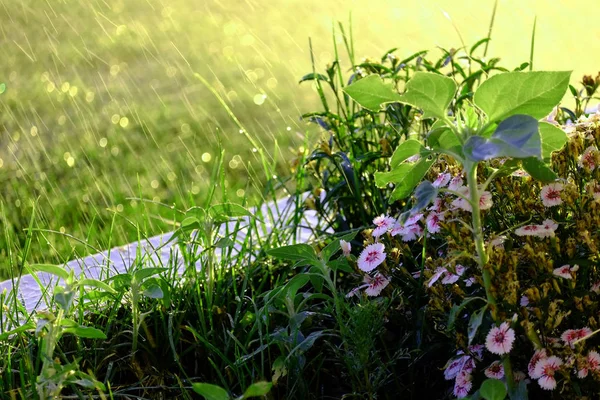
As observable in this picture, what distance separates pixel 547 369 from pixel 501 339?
102 mm

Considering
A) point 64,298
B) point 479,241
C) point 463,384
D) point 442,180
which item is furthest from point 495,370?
point 64,298


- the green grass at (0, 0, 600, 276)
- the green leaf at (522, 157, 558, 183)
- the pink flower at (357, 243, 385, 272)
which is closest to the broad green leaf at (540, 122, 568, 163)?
the green leaf at (522, 157, 558, 183)

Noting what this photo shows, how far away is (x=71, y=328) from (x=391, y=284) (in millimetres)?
668

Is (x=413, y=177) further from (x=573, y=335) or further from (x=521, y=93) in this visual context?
(x=573, y=335)

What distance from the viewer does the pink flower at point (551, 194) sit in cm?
157

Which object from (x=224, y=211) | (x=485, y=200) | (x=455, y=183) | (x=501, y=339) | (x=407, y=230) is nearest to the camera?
(x=501, y=339)

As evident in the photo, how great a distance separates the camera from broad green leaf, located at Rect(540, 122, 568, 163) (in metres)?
1.49

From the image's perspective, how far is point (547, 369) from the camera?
56.7 inches

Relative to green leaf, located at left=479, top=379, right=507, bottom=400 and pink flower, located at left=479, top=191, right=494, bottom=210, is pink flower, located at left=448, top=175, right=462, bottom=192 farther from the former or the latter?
green leaf, located at left=479, top=379, right=507, bottom=400

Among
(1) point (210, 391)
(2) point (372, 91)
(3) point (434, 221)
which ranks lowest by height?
(1) point (210, 391)

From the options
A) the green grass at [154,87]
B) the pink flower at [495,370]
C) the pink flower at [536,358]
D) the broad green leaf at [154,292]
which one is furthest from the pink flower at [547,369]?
the green grass at [154,87]

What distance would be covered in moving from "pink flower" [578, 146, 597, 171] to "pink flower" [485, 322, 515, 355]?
41cm

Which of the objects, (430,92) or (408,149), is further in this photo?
(408,149)

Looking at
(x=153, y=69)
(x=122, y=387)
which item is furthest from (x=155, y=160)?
(x=122, y=387)
